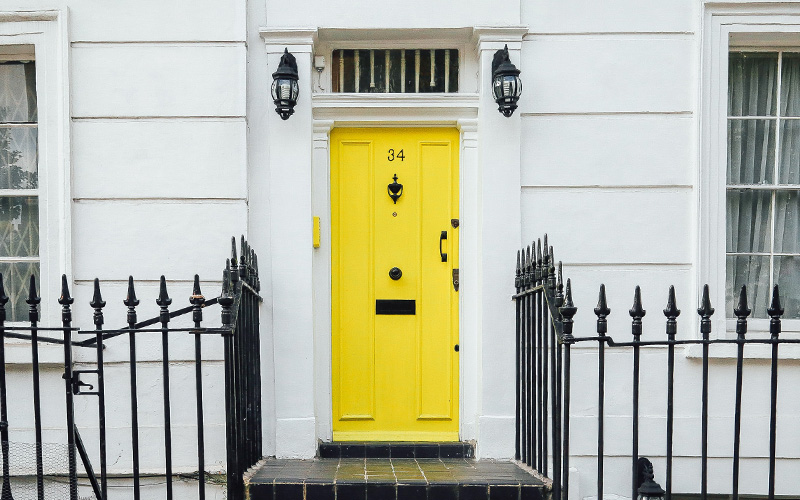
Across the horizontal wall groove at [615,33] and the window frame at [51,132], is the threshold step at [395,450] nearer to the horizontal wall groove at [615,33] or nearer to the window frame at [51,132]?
the window frame at [51,132]

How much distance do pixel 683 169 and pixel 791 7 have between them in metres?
1.26

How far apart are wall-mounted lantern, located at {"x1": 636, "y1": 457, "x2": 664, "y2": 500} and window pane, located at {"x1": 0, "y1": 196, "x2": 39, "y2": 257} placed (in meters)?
4.20

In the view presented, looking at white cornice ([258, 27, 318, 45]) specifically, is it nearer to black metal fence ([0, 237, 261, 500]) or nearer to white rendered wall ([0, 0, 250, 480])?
white rendered wall ([0, 0, 250, 480])

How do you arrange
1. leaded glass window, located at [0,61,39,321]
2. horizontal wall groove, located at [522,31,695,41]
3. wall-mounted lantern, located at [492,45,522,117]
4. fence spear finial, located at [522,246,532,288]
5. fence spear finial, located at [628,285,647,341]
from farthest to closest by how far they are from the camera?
leaded glass window, located at [0,61,39,321] < horizontal wall groove, located at [522,31,695,41] < wall-mounted lantern, located at [492,45,522,117] < fence spear finial, located at [522,246,532,288] < fence spear finial, located at [628,285,647,341]

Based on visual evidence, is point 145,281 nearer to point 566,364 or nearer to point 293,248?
point 293,248

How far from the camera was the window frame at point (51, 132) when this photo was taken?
15.1ft

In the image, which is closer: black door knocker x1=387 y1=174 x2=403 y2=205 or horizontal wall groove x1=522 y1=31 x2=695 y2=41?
horizontal wall groove x1=522 y1=31 x2=695 y2=41

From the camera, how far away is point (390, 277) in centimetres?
491

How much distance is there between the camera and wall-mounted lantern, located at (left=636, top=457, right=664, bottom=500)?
167 inches

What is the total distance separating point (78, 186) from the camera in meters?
4.66

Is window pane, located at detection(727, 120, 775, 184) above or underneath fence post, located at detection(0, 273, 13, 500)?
above

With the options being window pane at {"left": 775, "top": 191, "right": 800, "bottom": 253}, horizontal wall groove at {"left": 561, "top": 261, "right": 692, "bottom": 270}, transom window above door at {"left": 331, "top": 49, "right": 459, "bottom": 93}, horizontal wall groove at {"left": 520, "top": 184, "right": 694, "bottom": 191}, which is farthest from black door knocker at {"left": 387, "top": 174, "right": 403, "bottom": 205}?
window pane at {"left": 775, "top": 191, "right": 800, "bottom": 253}

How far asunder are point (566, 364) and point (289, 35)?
2.75 meters

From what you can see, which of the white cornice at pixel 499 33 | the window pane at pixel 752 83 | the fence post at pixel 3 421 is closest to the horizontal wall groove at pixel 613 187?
the window pane at pixel 752 83
